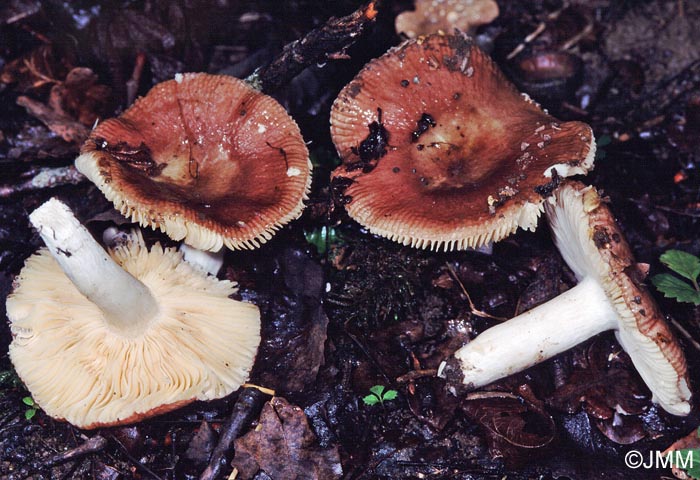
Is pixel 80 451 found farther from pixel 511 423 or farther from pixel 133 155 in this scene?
pixel 511 423

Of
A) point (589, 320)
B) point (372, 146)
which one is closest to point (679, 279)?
point (589, 320)

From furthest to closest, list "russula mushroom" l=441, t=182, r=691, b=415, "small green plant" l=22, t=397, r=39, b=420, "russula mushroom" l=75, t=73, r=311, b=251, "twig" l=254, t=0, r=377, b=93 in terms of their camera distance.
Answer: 1. "twig" l=254, t=0, r=377, b=93
2. "small green plant" l=22, t=397, r=39, b=420
3. "russula mushroom" l=75, t=73, r=311, b=251
4. "russula mushroom" l=441, t=182, r=691, b=415

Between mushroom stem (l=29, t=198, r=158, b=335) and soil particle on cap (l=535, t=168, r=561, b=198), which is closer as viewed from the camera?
mushroom stem (l=29, t=198, r=158, b=335)

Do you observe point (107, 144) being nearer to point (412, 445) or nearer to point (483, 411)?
point (412, 445)

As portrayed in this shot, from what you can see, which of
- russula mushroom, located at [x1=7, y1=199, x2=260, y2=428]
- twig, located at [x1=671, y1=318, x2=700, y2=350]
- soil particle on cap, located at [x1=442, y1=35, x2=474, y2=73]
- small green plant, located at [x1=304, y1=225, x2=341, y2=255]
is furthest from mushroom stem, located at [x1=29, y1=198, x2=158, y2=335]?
twig, located at [x1=671, y1=318, x2=700, y2=350]

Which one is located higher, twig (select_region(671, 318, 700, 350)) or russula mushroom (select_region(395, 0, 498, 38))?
russula mushroom (select_region(395, 0, 498, 38))

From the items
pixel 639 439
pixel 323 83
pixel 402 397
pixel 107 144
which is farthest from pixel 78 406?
pixel 639 439

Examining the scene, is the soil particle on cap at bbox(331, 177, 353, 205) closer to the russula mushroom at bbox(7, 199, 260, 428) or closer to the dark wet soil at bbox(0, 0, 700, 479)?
the dark wet soil at bbox(0, 0, 700, 479)
